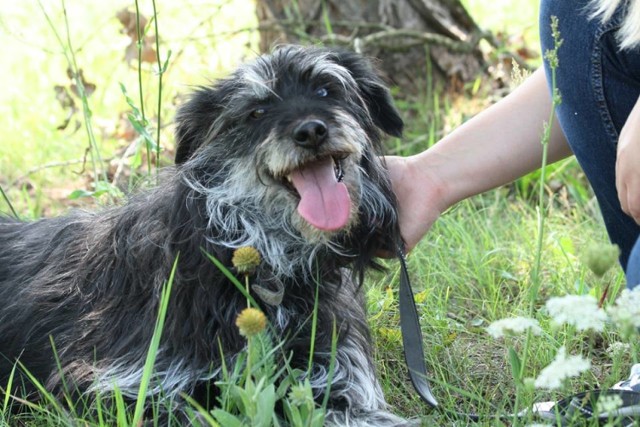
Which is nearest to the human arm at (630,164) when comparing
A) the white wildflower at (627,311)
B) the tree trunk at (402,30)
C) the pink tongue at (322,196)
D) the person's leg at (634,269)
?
the person's leg at (634,269)

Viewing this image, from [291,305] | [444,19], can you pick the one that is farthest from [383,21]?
[291,305]

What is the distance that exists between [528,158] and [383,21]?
9.03 ft

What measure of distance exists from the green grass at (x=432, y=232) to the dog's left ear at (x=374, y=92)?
1.48 feet

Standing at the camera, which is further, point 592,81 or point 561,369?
point 592,81

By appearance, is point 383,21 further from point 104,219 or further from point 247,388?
point 247,388

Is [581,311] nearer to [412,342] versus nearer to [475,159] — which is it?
[412,342]

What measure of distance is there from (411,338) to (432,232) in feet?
4.78

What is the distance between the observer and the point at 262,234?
2.85 metres

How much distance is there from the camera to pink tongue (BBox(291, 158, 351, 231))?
267 cm

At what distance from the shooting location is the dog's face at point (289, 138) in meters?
2.64

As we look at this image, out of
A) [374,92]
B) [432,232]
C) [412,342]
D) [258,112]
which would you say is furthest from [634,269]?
[432,232]

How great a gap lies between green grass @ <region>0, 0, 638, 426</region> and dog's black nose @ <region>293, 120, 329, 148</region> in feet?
1.80

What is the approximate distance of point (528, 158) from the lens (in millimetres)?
3268

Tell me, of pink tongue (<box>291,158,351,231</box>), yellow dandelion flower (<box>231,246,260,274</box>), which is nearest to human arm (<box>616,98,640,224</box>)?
pink tongue (<box>291,158,351,231</box>)
